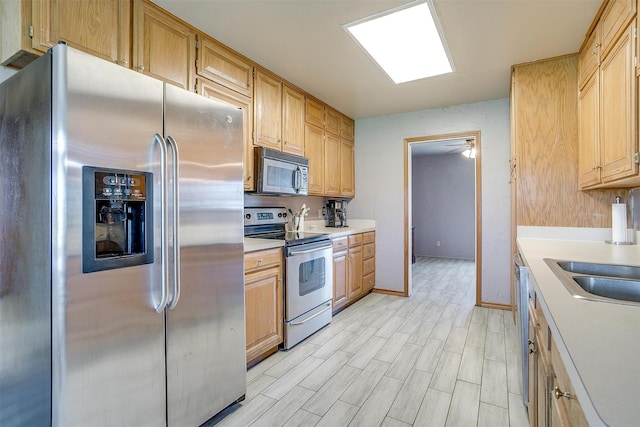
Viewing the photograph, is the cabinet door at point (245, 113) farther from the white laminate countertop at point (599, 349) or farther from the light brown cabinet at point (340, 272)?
the white laminate countertop at point (599, 349)

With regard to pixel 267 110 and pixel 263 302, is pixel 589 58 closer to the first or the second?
pixel 267 110

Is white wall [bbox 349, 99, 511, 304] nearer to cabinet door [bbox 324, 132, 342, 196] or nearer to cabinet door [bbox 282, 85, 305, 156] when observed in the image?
cabinet door [bbox 324, 132, 342, 196]

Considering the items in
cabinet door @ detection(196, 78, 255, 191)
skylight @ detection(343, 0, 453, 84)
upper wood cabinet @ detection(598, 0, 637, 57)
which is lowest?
cabinet door @ detection(196, 78, 255, 191)

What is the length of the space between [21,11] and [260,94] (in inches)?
62.5

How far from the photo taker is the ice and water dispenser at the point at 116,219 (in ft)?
3.89

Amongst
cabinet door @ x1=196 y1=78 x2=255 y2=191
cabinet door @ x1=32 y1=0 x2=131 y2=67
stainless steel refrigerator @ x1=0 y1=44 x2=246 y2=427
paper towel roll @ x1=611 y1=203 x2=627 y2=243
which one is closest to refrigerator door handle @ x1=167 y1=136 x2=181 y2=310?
stainless steel refrigerator @ x1=0 y1=44 x2=246 y2=427

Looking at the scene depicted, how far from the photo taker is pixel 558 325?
78 cm

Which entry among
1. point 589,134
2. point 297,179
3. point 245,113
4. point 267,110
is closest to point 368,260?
point 297,179

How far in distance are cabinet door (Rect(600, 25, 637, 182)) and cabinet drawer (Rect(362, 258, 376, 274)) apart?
8.39 feet

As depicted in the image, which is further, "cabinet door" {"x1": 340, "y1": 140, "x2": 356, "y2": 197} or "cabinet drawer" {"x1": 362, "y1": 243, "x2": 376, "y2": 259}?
"cabinet door" {"x1": 340, "y1": 140, "x2": 356, "y2": 197}

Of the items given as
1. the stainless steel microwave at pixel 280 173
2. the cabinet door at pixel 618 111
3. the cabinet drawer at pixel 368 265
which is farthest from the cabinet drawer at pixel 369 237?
the cabinet door at pixel 618 111

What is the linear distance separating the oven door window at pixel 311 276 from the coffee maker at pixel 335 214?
133cm

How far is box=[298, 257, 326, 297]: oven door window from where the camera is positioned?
8.92 feet

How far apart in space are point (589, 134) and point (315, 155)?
7.73 feet
